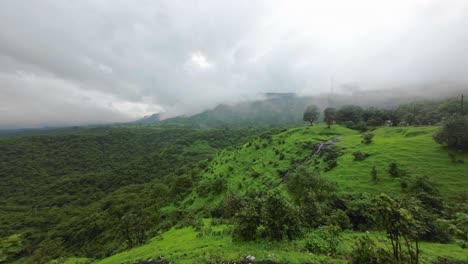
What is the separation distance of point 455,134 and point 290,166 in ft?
117

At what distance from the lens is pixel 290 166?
54594mm

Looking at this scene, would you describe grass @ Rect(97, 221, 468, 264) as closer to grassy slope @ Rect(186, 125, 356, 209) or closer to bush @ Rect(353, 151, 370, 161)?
grassy slope @ Rect(186, 125, 356, 209)

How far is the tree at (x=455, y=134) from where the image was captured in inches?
1489

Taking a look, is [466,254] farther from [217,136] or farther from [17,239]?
[217,136]

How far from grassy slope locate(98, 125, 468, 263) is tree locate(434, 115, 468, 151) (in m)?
2.13

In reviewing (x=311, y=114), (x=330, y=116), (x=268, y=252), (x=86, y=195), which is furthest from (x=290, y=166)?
(x=86, y=195)

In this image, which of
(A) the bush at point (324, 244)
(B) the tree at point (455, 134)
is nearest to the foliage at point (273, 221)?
(A) the bush at point (324, 244)

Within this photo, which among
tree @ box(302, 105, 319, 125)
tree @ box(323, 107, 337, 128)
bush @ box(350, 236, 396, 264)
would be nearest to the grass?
bush @ box(350, 236, 396, 264)

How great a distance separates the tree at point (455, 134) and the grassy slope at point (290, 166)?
2126 mm

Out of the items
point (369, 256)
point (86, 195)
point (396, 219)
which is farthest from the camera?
point (86, 195)

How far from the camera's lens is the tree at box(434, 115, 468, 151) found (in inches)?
1489

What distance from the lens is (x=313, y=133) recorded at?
7744 centimetres

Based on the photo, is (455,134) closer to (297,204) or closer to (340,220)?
(297,204)

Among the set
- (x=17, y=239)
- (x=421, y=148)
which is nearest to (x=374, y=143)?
(x=421, y=148)
